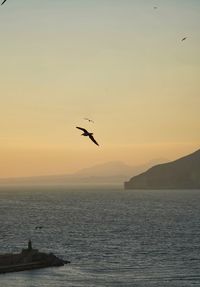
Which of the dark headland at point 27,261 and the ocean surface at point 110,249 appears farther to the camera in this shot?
the dark headland at point 27,261

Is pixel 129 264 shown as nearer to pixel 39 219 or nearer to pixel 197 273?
pixel 197 273

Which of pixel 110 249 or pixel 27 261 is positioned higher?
pixel 110 249

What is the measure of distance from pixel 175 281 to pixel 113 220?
357 ft

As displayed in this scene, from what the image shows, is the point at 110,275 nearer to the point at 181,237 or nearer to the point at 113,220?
the point at 181,237

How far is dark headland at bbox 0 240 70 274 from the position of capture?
88188 mm

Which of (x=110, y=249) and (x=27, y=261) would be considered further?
(x=110, y=249)

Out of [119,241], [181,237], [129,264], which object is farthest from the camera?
[181,237]

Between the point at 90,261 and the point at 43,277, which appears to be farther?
the point at 90,261

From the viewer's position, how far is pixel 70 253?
10962 cm

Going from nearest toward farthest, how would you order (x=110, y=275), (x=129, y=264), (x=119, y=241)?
1. (x=110, y=275)
2. (x=129, y=264)
3. (x=119, y=241)

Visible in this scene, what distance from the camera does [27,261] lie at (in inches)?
3612

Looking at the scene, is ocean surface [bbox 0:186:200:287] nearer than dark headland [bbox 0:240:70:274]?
Yes

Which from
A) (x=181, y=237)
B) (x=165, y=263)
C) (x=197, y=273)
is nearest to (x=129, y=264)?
(x=165, y=263)

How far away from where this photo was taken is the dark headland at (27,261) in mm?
88188
